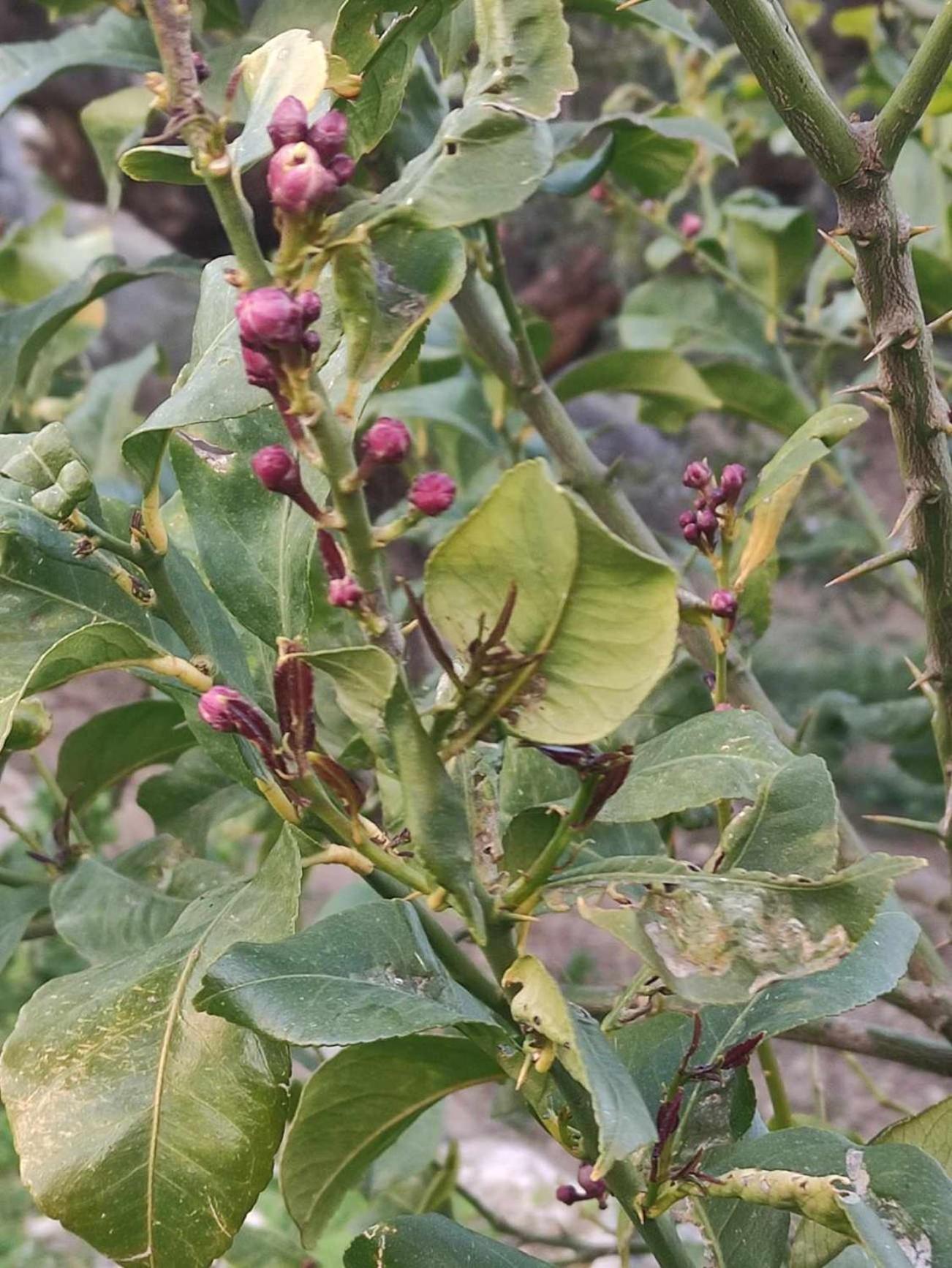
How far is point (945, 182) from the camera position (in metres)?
1.04

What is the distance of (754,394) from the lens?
995mm

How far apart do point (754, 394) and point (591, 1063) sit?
2.55 ft

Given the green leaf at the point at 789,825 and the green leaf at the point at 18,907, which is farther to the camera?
the green leaf at the point at 18,907

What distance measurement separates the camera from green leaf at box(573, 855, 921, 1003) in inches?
12.2

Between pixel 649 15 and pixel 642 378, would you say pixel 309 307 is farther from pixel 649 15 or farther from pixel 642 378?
pixel 642 378

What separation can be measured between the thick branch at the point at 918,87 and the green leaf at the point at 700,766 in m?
0.20

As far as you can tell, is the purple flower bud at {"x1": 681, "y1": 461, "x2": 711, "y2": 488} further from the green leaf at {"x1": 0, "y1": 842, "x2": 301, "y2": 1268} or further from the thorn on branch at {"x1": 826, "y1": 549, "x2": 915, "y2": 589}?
the green leaf at {"x1": 0, "y1": 842, "x2": 301, "y2": 1268}

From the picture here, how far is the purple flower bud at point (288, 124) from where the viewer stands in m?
0.28

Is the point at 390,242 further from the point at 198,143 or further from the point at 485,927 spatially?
the point at 485,927

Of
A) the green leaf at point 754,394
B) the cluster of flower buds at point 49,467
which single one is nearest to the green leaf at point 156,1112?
the cluster of flower buds at point 49,467

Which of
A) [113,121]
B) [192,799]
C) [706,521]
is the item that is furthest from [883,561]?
[113,121]

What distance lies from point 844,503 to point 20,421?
2458 millimetres

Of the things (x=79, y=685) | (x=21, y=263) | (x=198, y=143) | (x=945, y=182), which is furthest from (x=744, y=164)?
(x=198, y=143)

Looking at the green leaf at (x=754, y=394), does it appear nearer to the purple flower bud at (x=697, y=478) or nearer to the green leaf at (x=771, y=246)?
the green leaf at (x=771, y=246)
